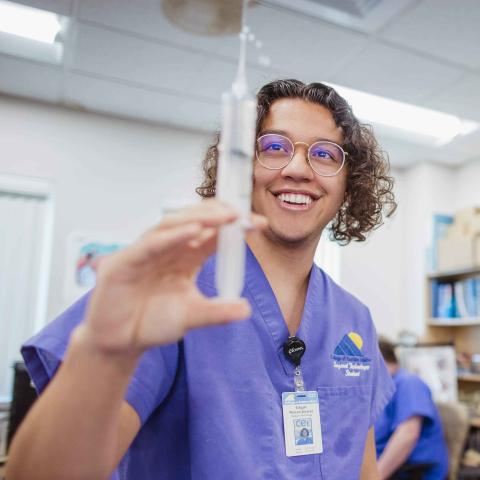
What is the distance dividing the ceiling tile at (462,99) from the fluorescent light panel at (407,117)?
3.0 inches

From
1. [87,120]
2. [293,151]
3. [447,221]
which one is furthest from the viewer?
[447,221]

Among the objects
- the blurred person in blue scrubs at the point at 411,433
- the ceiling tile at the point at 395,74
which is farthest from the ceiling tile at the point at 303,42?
the blurred person in blue scrubs at the point at 411,433

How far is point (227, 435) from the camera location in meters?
0.79

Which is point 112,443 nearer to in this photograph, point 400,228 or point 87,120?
point 87,120

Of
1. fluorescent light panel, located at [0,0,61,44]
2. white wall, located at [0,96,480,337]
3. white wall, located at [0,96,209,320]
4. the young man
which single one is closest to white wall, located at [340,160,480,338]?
white wall, located at [0,96,480,337]

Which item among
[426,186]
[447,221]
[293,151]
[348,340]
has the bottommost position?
[348,340]

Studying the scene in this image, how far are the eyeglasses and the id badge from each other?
0.41 meters

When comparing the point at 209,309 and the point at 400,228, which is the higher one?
the point at 400,228

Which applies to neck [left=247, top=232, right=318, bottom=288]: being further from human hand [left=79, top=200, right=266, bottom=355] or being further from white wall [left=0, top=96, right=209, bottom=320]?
white wall [left=0, top=96, right=209, bottom=320]

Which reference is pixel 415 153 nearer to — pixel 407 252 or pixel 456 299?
pixel 407 252

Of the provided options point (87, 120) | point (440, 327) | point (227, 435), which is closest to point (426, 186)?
point (440, 327)

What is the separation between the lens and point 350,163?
1121mm

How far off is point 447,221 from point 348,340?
3.24 m

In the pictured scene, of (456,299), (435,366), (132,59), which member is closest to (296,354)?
(132,59)
